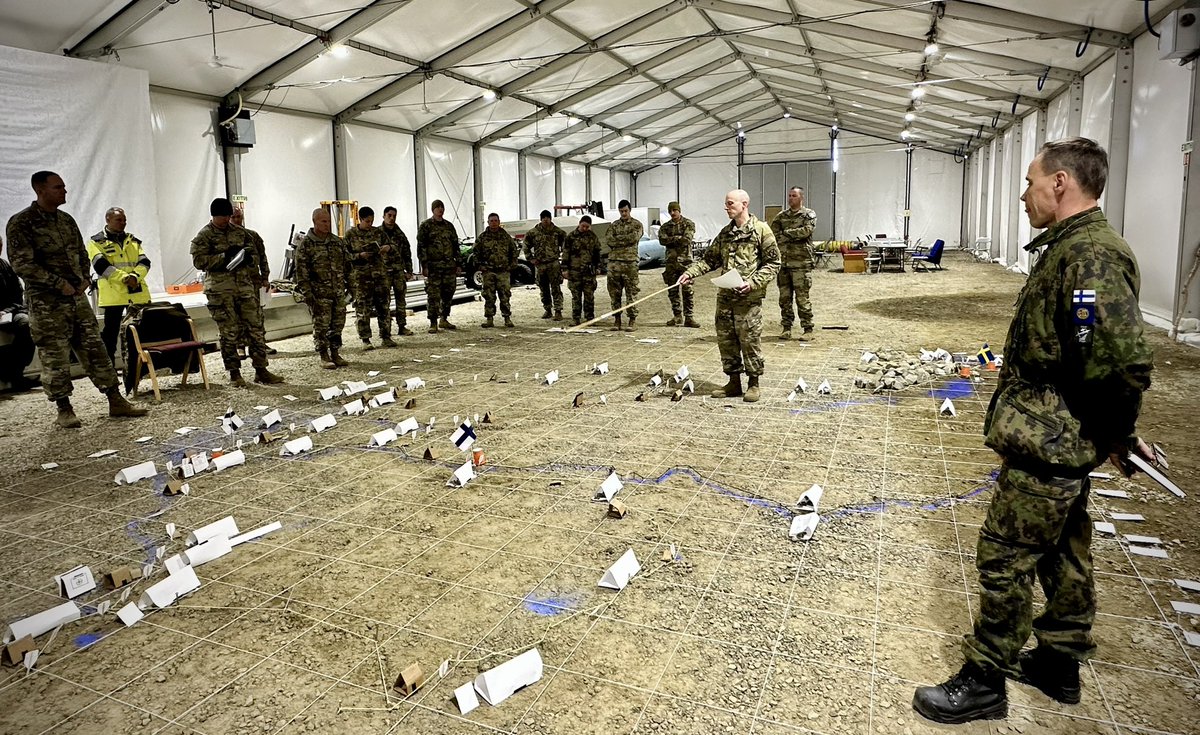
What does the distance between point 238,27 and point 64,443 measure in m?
8.00

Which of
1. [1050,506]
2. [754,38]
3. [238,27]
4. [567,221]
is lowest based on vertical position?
[1050,506]

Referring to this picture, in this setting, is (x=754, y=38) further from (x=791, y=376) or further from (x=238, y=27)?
(x=791, y=376)

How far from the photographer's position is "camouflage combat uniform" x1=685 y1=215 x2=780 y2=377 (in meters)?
6.27

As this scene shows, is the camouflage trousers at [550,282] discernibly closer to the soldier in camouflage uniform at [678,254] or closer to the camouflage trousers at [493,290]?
the camouflage trousers at [493,290]

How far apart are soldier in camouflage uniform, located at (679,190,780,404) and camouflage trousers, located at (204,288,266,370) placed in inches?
185

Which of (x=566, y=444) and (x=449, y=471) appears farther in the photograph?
(x=566, y=444)

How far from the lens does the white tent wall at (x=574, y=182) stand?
27.4m

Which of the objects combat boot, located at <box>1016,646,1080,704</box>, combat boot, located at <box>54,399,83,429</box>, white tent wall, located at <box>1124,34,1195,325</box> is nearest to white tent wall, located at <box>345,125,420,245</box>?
combat boot, located at <box>54,399,83,429</box>

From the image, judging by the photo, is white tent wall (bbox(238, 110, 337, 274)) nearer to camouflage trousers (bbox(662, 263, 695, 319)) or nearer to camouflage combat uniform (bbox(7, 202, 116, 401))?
camouflage combat uniform (bbox(7, 202, 116, 401))

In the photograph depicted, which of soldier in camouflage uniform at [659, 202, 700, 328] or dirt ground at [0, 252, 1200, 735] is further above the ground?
soldier in camouflage uniform at [659, 202, 700, 328]

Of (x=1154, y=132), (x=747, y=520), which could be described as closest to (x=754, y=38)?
(x=1154, y=132)

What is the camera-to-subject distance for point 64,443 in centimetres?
574

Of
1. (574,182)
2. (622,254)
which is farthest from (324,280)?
(574,182)

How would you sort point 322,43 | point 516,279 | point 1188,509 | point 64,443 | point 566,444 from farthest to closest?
point 516,279 → point 322,43 → point 64,443 → point 566,444 → point 1188,509
